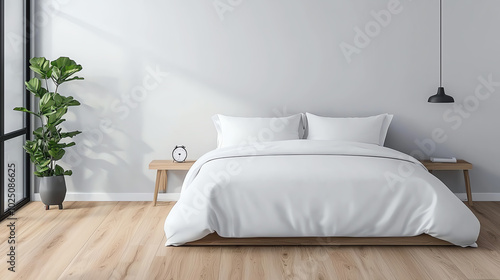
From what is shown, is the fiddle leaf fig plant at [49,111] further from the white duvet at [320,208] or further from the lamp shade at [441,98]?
the lamp shade at [441,98]

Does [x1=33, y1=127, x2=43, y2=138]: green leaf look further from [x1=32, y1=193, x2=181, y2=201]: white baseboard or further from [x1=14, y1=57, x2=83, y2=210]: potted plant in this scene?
[x1=32, y1=193, x2=181, y2=201]: white baseboard

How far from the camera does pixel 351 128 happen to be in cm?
498

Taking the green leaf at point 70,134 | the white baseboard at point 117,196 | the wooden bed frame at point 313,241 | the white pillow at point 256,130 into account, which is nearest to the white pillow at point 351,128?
the white pillow at point 256,130

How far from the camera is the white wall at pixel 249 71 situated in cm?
520

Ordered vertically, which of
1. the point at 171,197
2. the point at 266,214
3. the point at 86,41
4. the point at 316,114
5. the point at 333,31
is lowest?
the point at 171,197

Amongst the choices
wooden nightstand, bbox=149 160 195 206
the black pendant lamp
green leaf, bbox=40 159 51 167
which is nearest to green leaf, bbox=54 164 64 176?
green leaf, bbox=40 159 51 167

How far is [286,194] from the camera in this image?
3.68 m

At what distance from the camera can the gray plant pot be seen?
4.80 m

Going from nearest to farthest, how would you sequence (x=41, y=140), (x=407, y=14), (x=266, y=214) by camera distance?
1. (x=266, y=214)
2. (x=41, y=140)
3. (x=407, y=14)

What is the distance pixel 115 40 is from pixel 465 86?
11.2 feet

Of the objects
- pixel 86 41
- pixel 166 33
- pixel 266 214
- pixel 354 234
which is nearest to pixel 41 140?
pixel 86 41

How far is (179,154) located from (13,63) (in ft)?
5.51

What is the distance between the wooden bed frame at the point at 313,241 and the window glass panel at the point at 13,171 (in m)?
1.94

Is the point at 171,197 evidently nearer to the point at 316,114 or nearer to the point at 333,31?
the point at 316,114
